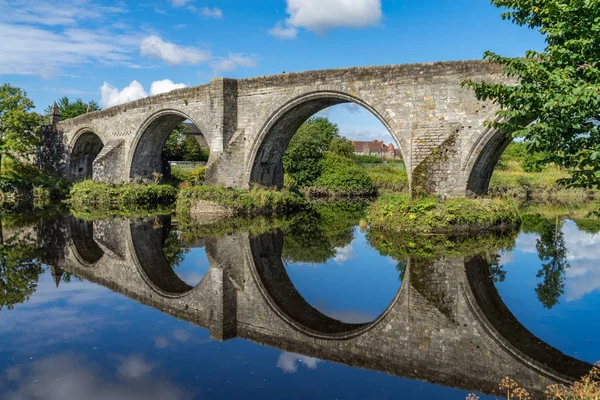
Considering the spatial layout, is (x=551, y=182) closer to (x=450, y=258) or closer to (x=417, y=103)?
(x=417, y=103)

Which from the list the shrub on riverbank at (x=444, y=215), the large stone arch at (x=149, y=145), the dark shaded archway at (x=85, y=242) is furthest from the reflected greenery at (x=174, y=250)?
the large stone arch at (x=149, y=145)

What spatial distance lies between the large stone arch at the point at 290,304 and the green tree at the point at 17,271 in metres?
3.77

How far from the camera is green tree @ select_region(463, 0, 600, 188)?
527 centimetres

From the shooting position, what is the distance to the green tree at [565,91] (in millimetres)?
5270

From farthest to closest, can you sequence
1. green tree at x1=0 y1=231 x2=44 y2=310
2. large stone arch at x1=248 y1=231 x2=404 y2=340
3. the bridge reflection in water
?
green tree at x1=0 y1=231 x2=44 y2=310, large stone arch at x1=248 y1=231 x2=404 y2=340, the bridge reflection in water

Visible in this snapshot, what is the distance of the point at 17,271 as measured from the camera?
10016 millimetres

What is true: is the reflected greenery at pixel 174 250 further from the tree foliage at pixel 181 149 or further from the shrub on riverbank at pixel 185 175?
the tree foliage at pixel 181 149

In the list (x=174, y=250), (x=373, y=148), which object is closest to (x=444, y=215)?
(x=174, y=250)

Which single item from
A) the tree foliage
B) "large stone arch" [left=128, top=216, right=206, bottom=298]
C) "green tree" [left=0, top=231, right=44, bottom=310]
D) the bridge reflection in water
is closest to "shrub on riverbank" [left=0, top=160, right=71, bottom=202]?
the tree foliage

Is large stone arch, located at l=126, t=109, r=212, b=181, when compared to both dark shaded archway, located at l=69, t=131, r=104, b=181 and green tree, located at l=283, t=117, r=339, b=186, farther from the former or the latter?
green tree, located at l=283, t=117, r=339, b=186

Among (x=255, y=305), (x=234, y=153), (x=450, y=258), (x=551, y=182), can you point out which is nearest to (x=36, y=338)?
(x=255, y=305)

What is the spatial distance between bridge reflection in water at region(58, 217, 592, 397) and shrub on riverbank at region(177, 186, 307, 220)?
637 cm

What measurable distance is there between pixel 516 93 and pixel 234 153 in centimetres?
1485

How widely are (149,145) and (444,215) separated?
16.9 m
